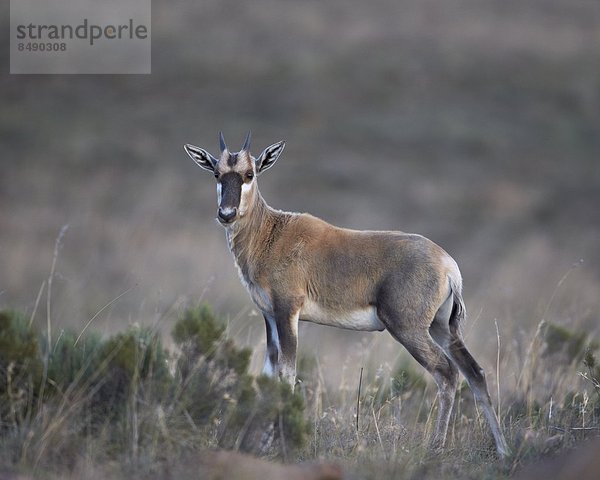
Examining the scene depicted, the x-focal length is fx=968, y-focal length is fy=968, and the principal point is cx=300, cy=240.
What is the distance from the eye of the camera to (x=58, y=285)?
26.9 meters

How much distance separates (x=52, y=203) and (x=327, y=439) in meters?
30.7

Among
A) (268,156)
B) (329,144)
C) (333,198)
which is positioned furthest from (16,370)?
(329,144)

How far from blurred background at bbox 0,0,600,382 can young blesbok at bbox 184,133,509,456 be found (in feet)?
26.4

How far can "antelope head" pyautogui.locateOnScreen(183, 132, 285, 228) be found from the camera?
1037cm

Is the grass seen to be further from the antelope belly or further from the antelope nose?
the antelope nose

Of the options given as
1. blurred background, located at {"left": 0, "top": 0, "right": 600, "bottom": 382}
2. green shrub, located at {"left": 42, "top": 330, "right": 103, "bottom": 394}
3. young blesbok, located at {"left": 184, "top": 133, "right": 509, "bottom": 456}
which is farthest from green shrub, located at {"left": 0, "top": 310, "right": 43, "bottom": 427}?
blurred background, located at {"left": 0, "top": 0, "right": 600, "bottom": 382}

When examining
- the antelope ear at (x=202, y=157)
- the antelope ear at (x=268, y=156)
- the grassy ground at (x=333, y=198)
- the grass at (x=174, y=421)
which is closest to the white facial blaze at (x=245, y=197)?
the antelope ear at (x=268, y=156)

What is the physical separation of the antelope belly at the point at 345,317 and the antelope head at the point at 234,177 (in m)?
1.27

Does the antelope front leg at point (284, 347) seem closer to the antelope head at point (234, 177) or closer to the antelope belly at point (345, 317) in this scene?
the antelope belly at point (345, 317)

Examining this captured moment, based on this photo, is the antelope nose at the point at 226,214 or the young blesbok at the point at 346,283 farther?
the antelope nose at the point at 226,214

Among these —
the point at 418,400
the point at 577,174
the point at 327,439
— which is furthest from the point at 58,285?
the point at 577,174

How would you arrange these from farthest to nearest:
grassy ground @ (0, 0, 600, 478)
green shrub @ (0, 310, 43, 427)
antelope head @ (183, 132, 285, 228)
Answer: antelope head @ (183, 132, 285, 228), grassy ground @ (0, 0, 600, 478), green shrub @ (0, 310, 43, 427)

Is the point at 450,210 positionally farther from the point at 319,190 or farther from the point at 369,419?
the point at 369,419

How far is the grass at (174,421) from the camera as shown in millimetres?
7695
